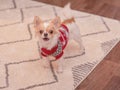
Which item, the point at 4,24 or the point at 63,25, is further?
the point at 4,24

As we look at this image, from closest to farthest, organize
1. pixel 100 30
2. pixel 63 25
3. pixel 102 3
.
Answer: pixel 63 25 → pixel 100 30 → pixel 102 3

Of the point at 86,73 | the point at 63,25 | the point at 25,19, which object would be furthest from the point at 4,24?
the point at 86,73

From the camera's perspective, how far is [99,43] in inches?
89.3

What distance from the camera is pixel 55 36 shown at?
1815 mm

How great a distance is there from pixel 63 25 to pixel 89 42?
0.43m

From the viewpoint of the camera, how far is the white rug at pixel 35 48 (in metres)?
1.89

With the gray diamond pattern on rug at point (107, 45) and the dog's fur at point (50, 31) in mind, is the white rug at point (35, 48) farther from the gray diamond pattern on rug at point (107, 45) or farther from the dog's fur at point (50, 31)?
the dog's fur at point (50, 31)

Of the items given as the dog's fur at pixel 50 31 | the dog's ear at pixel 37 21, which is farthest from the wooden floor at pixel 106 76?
the dog's ear at pixel 37 21

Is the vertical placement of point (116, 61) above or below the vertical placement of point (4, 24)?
below

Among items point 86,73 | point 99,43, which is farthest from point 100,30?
point 86,73

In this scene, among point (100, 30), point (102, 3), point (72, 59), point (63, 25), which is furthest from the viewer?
point (102, 3)

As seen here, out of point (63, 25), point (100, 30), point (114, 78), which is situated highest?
point (63, 25)

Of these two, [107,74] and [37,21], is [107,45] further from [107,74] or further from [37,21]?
[37,21]

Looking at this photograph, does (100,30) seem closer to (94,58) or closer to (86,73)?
(94,58)
